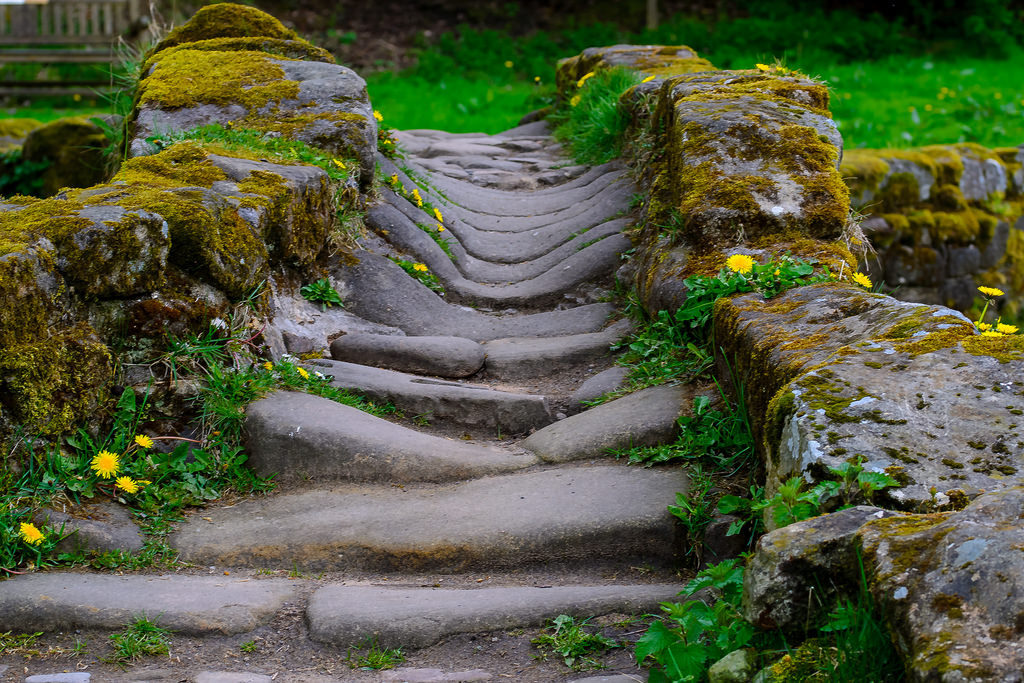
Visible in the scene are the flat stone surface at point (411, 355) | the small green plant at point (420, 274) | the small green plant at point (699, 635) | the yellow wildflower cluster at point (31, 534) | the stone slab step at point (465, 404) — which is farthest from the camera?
the small green plant at point (420, 274)

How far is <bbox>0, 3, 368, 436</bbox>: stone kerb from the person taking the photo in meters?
2.63

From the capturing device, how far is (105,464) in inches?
108

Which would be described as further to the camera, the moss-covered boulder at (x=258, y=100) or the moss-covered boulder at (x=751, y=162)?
the moss-covered boulder at (x=258, y=100)

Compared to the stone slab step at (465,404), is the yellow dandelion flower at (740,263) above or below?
above

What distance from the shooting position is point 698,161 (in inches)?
154

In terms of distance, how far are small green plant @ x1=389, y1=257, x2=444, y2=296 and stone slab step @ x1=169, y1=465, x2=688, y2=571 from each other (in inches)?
71.5

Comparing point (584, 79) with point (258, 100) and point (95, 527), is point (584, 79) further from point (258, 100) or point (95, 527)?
point (95, 527)

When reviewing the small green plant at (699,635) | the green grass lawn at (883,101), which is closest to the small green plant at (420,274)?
the small green plant at (699,635)

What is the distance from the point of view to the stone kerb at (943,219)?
302 inches

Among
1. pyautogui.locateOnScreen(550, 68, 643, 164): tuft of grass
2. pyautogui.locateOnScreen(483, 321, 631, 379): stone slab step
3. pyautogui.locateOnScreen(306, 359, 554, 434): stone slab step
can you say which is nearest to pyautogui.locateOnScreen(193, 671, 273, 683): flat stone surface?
pyautogui.locateOnScreen(306, 359, 554, 434): stone slab step

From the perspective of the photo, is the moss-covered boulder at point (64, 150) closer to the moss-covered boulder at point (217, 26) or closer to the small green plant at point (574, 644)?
the moss-covered boulder at point (217, 26)

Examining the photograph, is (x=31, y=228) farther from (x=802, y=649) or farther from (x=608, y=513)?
(x=802, y=649)

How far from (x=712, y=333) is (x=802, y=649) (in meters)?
1.58

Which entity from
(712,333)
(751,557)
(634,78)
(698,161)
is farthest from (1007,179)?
(751,557)
